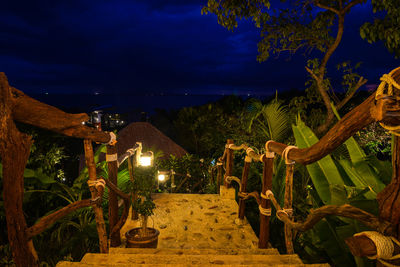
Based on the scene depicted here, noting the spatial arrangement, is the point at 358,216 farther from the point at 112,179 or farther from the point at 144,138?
the point at 144,138

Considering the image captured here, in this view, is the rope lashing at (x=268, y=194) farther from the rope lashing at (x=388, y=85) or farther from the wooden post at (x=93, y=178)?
the rope lashing at (x=388, y=85)

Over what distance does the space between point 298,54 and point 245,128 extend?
2.17 meters

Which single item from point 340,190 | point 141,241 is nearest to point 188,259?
point 141,241

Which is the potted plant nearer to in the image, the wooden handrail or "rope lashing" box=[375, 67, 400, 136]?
the wooden handrail

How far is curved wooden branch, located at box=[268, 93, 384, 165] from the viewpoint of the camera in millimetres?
1064

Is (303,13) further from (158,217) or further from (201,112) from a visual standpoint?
(158,217)

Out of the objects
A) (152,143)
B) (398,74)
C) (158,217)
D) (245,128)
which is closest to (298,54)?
(245,128)

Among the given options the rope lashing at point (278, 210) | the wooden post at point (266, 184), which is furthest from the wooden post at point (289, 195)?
the wooden post at point (266, 184)

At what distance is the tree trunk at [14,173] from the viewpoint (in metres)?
1.51

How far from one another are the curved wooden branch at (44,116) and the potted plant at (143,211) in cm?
119

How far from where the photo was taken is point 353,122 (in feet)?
4.21

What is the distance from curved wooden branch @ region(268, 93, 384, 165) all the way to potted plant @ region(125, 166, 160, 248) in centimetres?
185

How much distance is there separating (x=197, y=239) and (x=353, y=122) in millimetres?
2923

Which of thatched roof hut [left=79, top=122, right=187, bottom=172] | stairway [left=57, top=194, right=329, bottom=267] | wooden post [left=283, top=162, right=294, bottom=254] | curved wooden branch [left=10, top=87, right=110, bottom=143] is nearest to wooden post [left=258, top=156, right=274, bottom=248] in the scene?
stairway [left=57, top=194, right=329, bottom=267]
